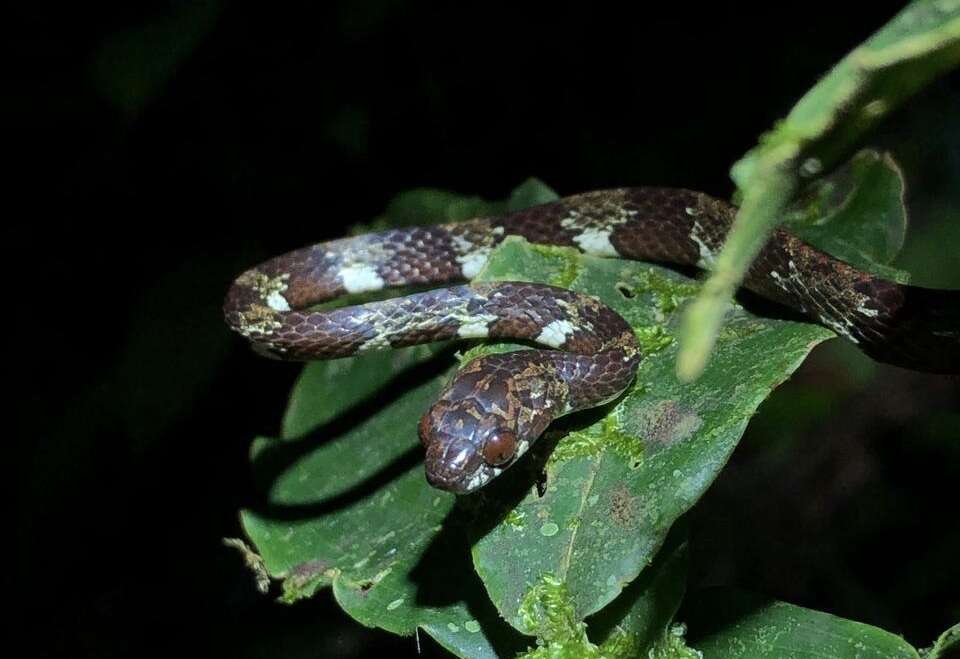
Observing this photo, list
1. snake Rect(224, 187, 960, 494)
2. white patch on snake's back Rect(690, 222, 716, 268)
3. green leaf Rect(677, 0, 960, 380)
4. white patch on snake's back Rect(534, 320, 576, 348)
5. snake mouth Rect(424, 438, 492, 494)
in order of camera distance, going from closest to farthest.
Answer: green leaf Rect(677, 0, 960, 380)
snake mouth Rect(424, 438, 492, 494)
snake Rect(224, 187, 960, 494)
white patch on snake's back Rect(534, 320, 576, 348)
white patch on snake's back Rect(690, 222, 716, 268)

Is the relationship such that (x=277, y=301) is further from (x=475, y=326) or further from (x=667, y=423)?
(x=667, y=423)

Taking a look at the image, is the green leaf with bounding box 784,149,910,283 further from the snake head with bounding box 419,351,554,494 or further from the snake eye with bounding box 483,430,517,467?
the snake eye with bounding box 483,430,517,467

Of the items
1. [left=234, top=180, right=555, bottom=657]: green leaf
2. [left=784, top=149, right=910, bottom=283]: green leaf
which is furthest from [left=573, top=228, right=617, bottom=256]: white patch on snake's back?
[left=784, top=149, right=910, bottom=283]: green leaf

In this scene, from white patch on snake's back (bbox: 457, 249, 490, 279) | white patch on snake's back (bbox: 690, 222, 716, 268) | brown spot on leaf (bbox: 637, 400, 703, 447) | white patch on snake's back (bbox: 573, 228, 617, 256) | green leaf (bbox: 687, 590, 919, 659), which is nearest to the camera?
green leaf (bbox: 687, 590, 919, 659)

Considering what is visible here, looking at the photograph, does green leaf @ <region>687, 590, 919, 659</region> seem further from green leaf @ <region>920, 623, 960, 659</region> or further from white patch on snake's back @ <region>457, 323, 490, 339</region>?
white patch on snake's back @ <region>457, 323, 490, 339</region>

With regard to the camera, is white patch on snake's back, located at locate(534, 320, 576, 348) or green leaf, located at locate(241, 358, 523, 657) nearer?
green leaf, located at locate(241, 358, 523, 657)

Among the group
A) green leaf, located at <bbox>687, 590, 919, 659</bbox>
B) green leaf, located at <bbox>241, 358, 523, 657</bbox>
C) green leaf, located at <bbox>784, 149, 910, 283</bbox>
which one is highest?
green leaf, located at <bbox>784, 149, 910, 283</bbox>

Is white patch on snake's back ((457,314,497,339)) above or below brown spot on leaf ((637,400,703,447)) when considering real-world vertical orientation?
below

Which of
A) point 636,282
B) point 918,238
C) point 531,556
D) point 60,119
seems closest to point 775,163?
point 531,556
